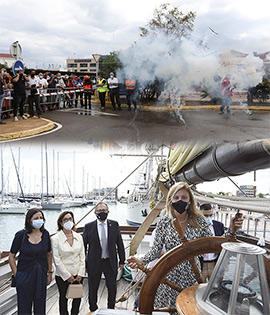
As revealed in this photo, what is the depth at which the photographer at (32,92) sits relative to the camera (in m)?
4.07

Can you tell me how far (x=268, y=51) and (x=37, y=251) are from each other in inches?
96.5

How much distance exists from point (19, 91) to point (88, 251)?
7.37 ft

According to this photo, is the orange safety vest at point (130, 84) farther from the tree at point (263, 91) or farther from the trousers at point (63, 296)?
the trousers at point (63, 296)

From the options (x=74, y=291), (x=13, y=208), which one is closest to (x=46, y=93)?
(x=74, y=291)

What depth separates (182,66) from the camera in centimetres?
352

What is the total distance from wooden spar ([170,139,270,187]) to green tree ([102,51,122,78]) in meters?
1.61

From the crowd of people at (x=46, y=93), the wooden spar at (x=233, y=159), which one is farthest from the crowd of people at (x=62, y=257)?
the crowd of people at (x=46, y=93)

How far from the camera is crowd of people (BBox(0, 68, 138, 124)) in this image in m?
3.67

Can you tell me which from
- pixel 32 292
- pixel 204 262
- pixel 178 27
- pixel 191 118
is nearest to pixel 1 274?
pixel 32 292

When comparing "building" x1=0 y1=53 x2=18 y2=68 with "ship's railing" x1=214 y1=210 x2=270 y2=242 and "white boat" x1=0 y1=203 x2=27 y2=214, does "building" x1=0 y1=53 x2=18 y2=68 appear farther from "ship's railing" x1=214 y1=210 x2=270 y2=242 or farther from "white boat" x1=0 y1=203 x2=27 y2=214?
"white boat" x1=0 y1=203 x2=27 y2=214

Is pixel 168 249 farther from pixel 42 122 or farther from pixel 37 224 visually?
pixel 42 122

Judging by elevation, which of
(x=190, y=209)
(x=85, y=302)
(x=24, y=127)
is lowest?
(x=85, y=302)

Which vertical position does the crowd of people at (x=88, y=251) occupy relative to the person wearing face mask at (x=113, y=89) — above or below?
below

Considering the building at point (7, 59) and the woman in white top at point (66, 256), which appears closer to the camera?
the woman in white top at point (66, 256)
